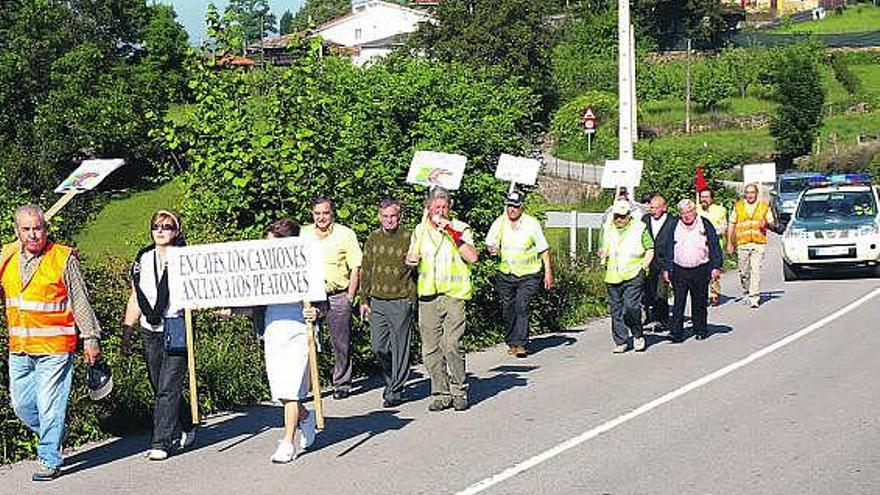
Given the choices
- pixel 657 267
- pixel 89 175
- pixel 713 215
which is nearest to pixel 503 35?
pixel 713 215

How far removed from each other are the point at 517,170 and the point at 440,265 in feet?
16.4

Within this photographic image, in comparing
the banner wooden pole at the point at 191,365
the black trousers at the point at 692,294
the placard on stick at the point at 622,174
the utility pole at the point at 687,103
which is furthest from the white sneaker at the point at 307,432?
the utility pole at the point at 687,103

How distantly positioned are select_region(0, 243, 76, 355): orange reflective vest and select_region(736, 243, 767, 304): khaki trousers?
1354 cm

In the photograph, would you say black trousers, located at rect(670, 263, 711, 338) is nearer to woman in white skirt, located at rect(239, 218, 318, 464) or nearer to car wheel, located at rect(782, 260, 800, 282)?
woman in white skirt, located at rect(239, 218, 318, 464)

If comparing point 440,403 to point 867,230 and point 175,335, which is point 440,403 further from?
point 867,230

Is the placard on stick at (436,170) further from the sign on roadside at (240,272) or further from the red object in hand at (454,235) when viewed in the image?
the sign on roadside at (240,272)

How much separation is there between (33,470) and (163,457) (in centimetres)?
92

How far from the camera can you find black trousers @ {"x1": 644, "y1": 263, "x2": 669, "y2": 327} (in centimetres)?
1855

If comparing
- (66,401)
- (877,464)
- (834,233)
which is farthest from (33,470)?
(834,233)

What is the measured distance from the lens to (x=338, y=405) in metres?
13.2

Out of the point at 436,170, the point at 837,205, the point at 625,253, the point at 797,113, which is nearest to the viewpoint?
the point at 436,170

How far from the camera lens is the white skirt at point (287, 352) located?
10.4m

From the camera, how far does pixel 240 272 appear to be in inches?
419

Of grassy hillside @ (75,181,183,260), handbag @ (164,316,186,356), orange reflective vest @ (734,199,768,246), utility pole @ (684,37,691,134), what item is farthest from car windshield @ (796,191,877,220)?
utility pole @ (684,37,691,134)
